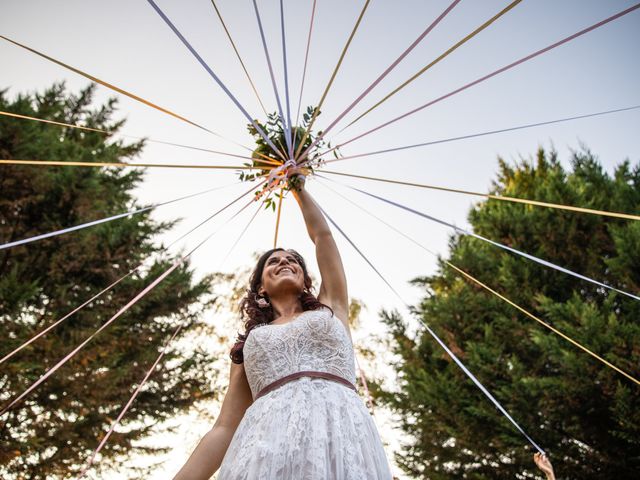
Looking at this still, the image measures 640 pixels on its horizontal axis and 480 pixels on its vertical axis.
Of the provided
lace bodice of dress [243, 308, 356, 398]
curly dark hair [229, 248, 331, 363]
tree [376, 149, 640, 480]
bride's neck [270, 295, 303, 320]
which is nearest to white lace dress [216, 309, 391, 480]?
lace bodice of dress [243, 308, 356, 398]

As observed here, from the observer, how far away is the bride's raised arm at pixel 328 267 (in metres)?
2.28

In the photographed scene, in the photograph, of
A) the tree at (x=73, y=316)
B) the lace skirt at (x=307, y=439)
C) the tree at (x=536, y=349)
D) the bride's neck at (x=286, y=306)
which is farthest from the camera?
the tree at (x=73, y=316)

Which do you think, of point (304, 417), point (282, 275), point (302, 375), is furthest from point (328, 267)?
point (304, 417)

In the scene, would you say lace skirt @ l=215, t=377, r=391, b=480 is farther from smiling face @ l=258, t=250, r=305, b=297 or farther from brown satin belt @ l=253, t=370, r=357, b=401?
smiling face @ l=258, t=250, r=305, b=297

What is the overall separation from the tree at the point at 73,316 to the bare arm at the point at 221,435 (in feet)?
16.4

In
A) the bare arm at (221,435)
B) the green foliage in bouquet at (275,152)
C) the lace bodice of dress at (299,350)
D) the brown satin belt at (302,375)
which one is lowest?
the bare arm at (221,435)

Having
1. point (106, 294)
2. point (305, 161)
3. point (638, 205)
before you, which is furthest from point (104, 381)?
point (638, 205)

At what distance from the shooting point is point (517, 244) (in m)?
8.31

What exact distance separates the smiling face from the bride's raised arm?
13cm

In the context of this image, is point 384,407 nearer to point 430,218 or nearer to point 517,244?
point 517,244

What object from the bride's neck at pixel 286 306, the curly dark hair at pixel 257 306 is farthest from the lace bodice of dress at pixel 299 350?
the bride's neck at pixel 286 306

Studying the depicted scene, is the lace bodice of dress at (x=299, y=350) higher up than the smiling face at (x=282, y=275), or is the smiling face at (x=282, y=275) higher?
the smiling face at (x=282, y=275)

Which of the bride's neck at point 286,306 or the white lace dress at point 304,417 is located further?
the bride's neck at point 286,306

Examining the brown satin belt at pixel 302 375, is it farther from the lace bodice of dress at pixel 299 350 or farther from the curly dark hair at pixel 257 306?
the curly dark hair at pixel 257 306
